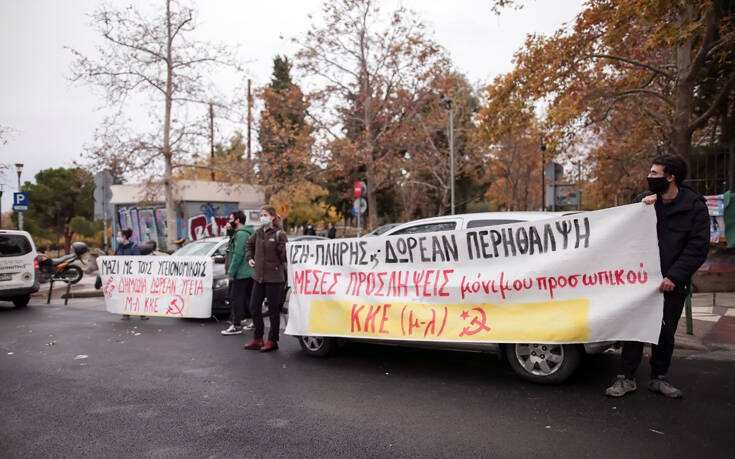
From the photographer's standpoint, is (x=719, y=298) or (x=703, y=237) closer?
(x=703, y=237)

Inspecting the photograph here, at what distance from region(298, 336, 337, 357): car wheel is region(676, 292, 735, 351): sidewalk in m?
4.21

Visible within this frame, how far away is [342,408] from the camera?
14.9 ft

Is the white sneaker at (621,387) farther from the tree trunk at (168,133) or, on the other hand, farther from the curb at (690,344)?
the tree trunk at (168,133)

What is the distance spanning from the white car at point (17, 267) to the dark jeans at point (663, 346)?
1216 cm

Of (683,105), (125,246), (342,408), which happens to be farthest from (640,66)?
(125,246)

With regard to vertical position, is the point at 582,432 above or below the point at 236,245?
below

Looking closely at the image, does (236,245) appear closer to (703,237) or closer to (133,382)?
(133,382)

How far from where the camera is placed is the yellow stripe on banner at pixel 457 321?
4699mm

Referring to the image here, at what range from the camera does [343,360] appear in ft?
20.2

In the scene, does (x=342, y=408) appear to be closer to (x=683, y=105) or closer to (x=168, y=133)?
(x=683, y=105)

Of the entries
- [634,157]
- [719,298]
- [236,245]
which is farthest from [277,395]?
[634,157]

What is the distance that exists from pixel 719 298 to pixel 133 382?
33.5 feet

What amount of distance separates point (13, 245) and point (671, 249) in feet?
42.1

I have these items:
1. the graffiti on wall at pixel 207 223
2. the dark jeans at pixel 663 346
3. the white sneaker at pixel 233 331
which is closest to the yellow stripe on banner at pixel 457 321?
the dark jeans at pixel 663 346
